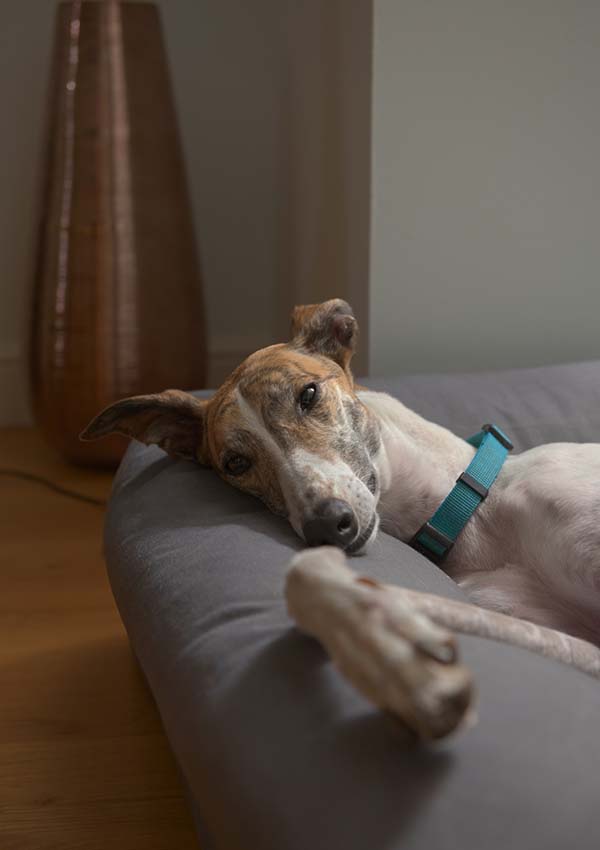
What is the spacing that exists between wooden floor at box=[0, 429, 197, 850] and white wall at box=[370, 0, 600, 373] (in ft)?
3.47

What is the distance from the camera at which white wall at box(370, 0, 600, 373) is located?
2.89 metres

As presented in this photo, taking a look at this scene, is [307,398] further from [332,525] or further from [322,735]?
[322,735]

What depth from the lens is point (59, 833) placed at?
1.83 meters

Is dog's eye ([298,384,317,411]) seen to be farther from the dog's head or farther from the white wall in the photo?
the white wall

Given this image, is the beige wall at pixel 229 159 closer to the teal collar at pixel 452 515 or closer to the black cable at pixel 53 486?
the black cable at pixel 53 486

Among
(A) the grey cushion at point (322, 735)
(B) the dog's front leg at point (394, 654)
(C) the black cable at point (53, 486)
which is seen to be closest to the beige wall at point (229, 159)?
(C) the black cable at point (53, 486)

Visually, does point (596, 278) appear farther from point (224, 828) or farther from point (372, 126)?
point (224, 828)

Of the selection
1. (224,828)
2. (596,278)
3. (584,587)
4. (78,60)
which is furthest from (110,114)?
(224,828)

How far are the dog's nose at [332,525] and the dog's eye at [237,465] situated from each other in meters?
0.26

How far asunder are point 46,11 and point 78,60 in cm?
63

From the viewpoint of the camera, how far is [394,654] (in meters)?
1.03

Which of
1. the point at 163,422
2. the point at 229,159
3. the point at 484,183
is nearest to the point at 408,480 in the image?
the point at 163,422

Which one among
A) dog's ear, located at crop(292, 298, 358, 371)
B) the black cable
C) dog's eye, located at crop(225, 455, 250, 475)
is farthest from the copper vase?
dog's eye, located at crop(225, 455, 250, 475)

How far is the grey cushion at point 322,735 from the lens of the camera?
1.07 m
